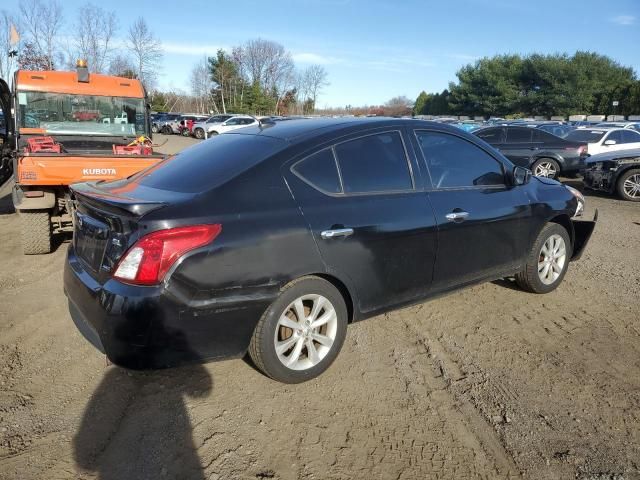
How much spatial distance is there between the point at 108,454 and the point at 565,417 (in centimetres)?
257

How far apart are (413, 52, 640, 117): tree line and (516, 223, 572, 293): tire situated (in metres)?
52.0

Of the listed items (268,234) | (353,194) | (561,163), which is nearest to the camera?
(268,234)

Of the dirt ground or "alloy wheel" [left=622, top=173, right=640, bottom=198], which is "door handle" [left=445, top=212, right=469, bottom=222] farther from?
"alloy wheel" [left=622, top=173, right=640, bottom=198]

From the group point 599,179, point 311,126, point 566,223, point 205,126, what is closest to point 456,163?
point 311,126

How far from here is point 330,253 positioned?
309cm

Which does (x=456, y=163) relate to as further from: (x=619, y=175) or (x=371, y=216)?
(x=619, y=175)

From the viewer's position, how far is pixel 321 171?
10.6 feet

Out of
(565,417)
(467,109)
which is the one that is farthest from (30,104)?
(467,109)

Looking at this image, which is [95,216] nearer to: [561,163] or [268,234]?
[268,234]

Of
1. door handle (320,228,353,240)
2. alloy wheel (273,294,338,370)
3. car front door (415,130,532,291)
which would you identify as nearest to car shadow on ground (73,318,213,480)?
alloy wheel (273,294,338,370)

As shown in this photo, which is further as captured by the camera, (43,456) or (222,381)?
(222,381)

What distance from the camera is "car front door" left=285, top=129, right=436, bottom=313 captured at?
3117 mm

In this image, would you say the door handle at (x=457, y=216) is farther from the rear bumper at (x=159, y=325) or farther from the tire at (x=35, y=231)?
the tire at (x=35, y=231)

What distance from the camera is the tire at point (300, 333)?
2932mm
